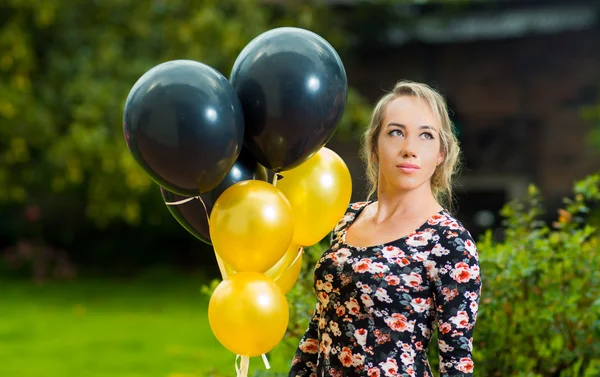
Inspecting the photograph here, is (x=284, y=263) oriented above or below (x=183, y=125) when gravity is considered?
below

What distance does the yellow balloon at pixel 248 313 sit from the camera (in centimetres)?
204

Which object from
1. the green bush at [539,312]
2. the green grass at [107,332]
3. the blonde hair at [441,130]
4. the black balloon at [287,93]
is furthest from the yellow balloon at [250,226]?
the green bush at [539,312]

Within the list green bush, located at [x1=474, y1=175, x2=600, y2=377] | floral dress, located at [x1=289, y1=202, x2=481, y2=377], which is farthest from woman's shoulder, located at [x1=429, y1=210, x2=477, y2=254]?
green bush, located at [x1=474, y1=175, x2=600, y2=377]

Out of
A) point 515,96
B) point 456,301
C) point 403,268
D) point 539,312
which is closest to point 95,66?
point 515,96

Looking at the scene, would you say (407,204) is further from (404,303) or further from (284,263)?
(284,263)

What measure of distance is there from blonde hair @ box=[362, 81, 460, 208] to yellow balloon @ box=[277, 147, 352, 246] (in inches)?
4.9

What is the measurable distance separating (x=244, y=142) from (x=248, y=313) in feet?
1.49

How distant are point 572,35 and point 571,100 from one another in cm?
92

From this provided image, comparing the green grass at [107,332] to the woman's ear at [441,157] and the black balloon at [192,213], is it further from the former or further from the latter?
the woman's ear at [441,157]

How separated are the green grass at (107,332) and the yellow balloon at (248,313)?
1.24m

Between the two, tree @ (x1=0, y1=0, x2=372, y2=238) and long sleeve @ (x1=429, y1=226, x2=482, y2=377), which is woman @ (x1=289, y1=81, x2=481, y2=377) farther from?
tree @ (x1=0, y1=0, x2=372, y2=238)

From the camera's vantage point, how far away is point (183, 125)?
1.94 meters

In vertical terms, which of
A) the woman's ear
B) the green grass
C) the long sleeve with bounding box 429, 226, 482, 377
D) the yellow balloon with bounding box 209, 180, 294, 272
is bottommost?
the long sleeve with bounding box 429, 226, 482, 377

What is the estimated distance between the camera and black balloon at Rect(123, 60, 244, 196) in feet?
6.36
